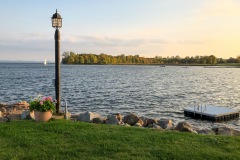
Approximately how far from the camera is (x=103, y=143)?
865cm

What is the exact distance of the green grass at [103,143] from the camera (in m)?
7.73

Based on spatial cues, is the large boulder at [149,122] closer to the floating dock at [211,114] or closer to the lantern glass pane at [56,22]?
the lantern glass pane at [56,22]

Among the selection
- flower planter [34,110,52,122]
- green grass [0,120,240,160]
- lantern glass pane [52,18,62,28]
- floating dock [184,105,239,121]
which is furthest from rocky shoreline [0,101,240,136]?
floating dock [184,105,239,121]

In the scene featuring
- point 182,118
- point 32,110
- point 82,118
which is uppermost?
point 32,110

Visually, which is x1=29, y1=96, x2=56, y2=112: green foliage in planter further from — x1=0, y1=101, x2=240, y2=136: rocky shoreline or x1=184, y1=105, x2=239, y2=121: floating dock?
x1=184, y1=105, x2=239, y2=121: floating dock

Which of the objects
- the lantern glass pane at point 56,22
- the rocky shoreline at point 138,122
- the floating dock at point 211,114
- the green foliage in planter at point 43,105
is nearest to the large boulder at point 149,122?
the rocky shoreline at point 138,122

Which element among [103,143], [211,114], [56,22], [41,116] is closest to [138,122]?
[41,116]

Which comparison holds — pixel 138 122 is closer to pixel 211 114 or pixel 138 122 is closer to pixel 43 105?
pixel 43 105

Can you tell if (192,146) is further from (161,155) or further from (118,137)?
(118,137)

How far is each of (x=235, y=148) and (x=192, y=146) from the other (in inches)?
48.8

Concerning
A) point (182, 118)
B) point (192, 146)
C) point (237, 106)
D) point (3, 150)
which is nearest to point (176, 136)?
point (192, 146)

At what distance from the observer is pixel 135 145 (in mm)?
8562

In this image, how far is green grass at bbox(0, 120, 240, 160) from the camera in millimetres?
7727

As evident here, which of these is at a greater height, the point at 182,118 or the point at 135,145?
the point at 135,145
